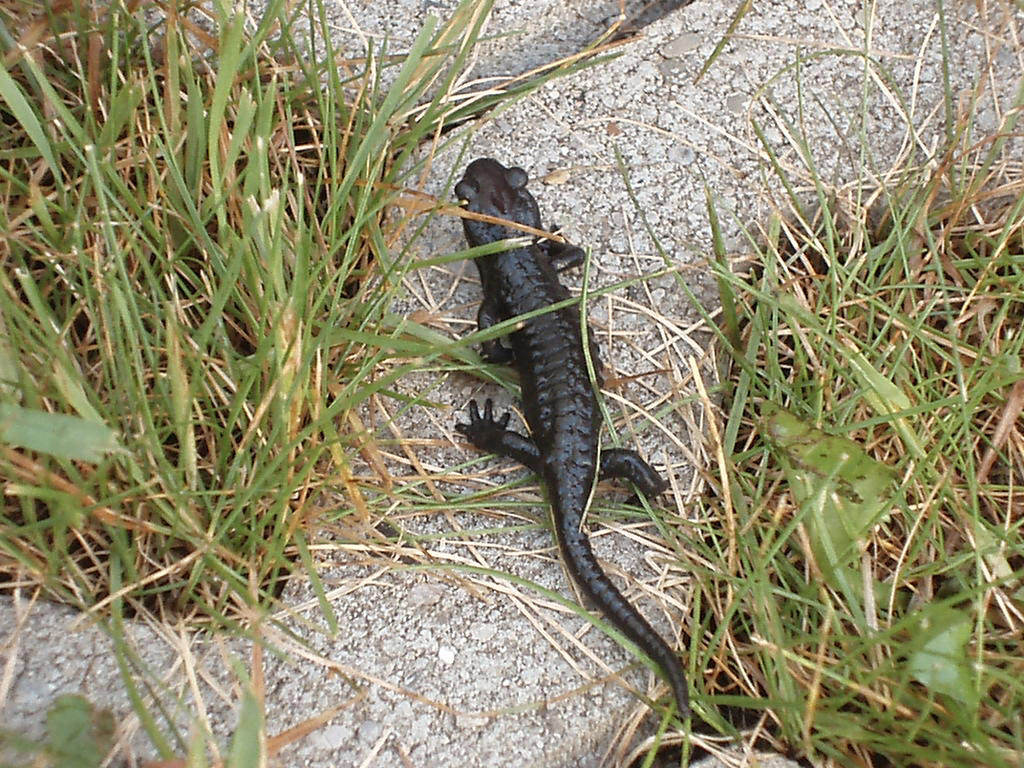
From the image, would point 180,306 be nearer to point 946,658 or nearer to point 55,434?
point 55,434

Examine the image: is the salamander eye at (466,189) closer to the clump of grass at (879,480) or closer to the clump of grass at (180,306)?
the clump of grass at (180,306)

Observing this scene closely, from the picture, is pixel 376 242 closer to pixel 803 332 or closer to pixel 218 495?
pixel 218 495

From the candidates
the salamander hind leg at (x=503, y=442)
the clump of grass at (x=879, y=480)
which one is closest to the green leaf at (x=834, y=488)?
the clump of grass at (x=879, y=480)

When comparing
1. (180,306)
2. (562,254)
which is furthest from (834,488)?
(180,306)

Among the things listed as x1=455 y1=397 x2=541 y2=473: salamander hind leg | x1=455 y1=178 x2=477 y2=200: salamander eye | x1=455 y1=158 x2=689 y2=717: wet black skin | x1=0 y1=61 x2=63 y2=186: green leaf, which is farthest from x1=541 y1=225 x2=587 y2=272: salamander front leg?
x1=0 y1=61 x2=63 y2=186: green leaf

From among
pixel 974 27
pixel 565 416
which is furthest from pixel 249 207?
pixel 974 27
